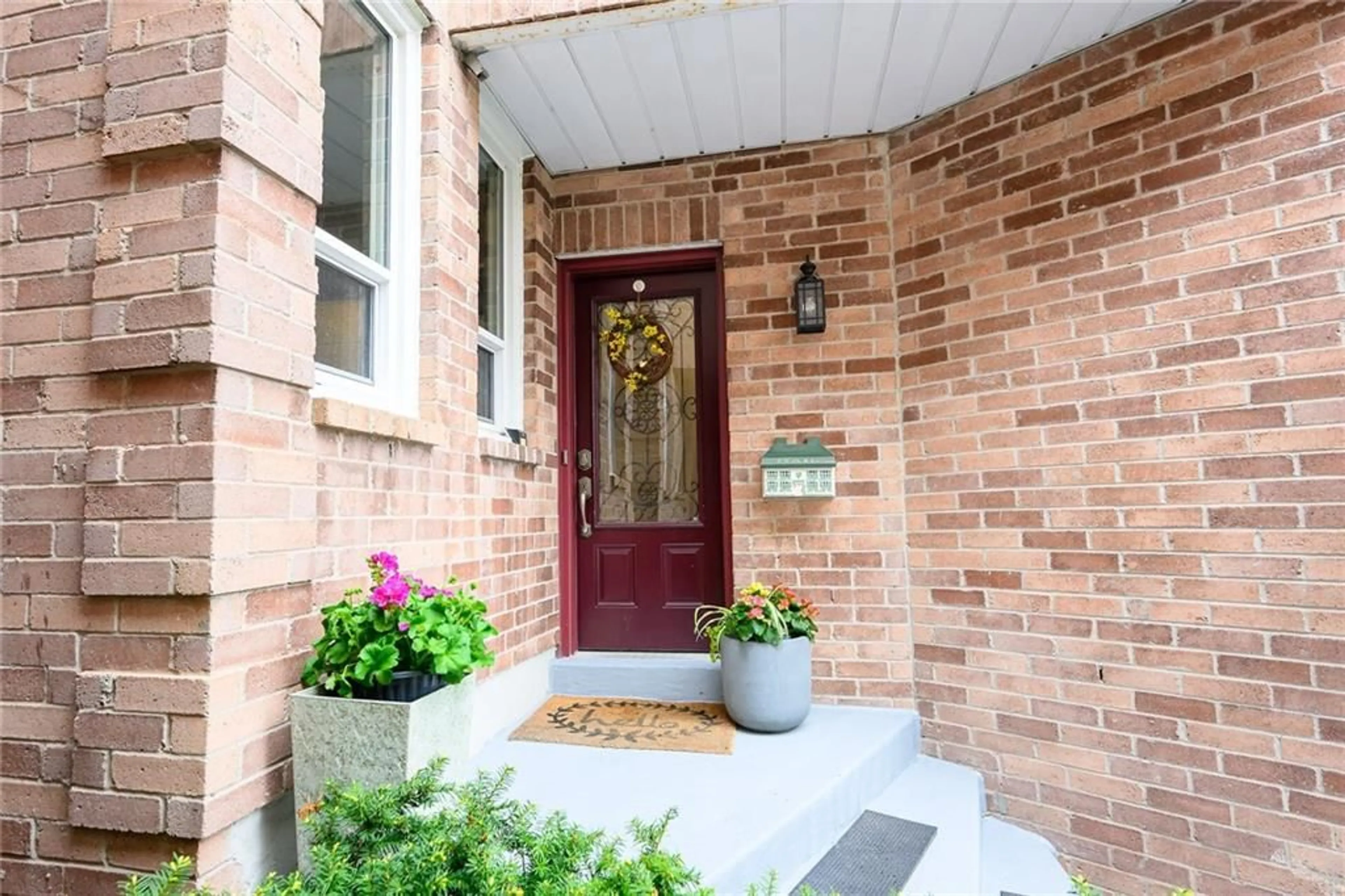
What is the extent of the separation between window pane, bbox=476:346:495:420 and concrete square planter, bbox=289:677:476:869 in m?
1.54

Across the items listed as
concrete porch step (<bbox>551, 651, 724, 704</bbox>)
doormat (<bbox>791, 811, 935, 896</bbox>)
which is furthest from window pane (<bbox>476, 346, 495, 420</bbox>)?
doormat (<bbox>791, 811, 935, 896</bbox>)

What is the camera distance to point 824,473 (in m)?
3.03

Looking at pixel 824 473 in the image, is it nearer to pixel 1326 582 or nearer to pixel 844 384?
pixel 844 384

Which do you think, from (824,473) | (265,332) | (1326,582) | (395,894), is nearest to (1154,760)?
(1326,582)

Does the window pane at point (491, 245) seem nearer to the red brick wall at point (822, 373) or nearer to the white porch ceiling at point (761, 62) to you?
the white porch ceiling at point (761, 62)

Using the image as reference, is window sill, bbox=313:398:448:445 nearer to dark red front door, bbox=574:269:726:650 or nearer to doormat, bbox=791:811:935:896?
→ dark red front door, bbox=574:269:726:650

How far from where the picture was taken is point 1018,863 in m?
2.39

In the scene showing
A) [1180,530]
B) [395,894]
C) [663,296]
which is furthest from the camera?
[663,296]

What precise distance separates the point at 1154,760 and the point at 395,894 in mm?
2487

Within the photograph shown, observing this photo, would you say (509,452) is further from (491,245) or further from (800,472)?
(800,472)

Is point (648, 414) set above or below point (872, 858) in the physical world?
above

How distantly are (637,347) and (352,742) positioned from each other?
2354 millimetres

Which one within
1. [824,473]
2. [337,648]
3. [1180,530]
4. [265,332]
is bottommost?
[337,648]

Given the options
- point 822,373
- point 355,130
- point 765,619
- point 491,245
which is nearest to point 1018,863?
point 765,619
